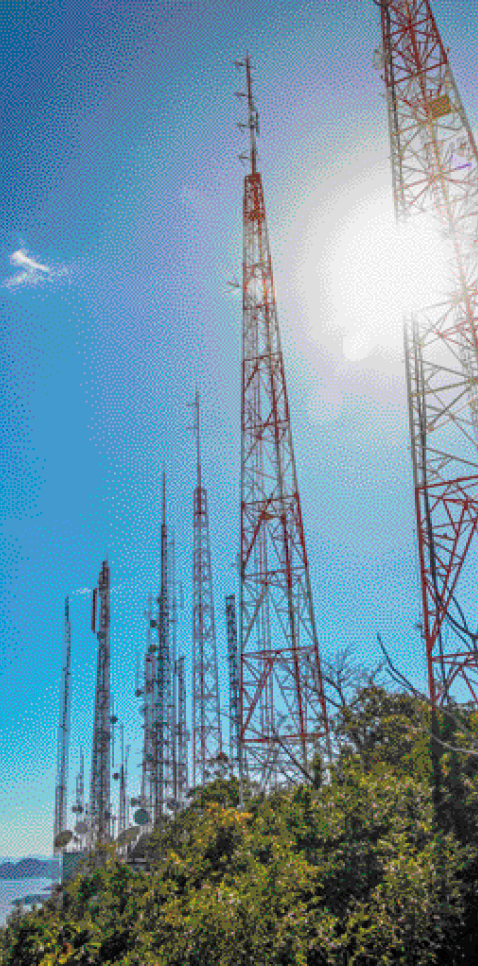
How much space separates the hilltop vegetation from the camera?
6.21 metres

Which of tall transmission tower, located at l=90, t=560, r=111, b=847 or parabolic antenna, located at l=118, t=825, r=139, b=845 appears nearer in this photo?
parabolic antenna, located at l=118, t=825, r=139, b=845

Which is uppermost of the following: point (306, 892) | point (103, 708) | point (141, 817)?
point (103, 708)

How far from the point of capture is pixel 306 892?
7609 millimetres

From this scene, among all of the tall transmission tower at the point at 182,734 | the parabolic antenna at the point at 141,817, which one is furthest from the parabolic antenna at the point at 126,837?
the tall transmission tower at the point at 182,734

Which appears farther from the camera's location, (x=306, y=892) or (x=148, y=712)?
(x=148, y=712)

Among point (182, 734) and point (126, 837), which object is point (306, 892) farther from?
point (182, 734)

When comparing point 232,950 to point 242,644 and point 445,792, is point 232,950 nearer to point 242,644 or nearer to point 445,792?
point 445,792

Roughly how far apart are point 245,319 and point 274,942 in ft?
71.8

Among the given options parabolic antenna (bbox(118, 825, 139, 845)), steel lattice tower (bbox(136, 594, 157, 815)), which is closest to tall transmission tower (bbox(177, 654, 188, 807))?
steel lattice tower (bbox(136, 594, 157, 815))

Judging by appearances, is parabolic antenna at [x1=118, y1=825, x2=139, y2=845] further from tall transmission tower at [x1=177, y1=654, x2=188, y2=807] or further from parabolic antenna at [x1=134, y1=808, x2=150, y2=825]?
tall transmission tower at [x1=177, y1=654, x2=188, y2=807]

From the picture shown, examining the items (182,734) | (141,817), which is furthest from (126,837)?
(182,734)

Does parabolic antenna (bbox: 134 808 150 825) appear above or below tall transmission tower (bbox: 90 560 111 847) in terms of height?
below

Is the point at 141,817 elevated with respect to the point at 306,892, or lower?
lower

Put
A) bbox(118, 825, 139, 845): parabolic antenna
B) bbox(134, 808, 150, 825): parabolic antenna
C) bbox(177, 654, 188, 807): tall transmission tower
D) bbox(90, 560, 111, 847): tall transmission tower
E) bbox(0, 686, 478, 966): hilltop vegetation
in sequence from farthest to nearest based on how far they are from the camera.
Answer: bbox(177, 654, 188, 807): tall transmission tower → bbox(90, 560, 111, 847): tall transmission tower → bbox(134, 808, 150, 825): parabolic antenna → bbox(118, 825, 139, 845): parabolic antenna → bbox(0, 686, 478, 966): hilltop vegetation
